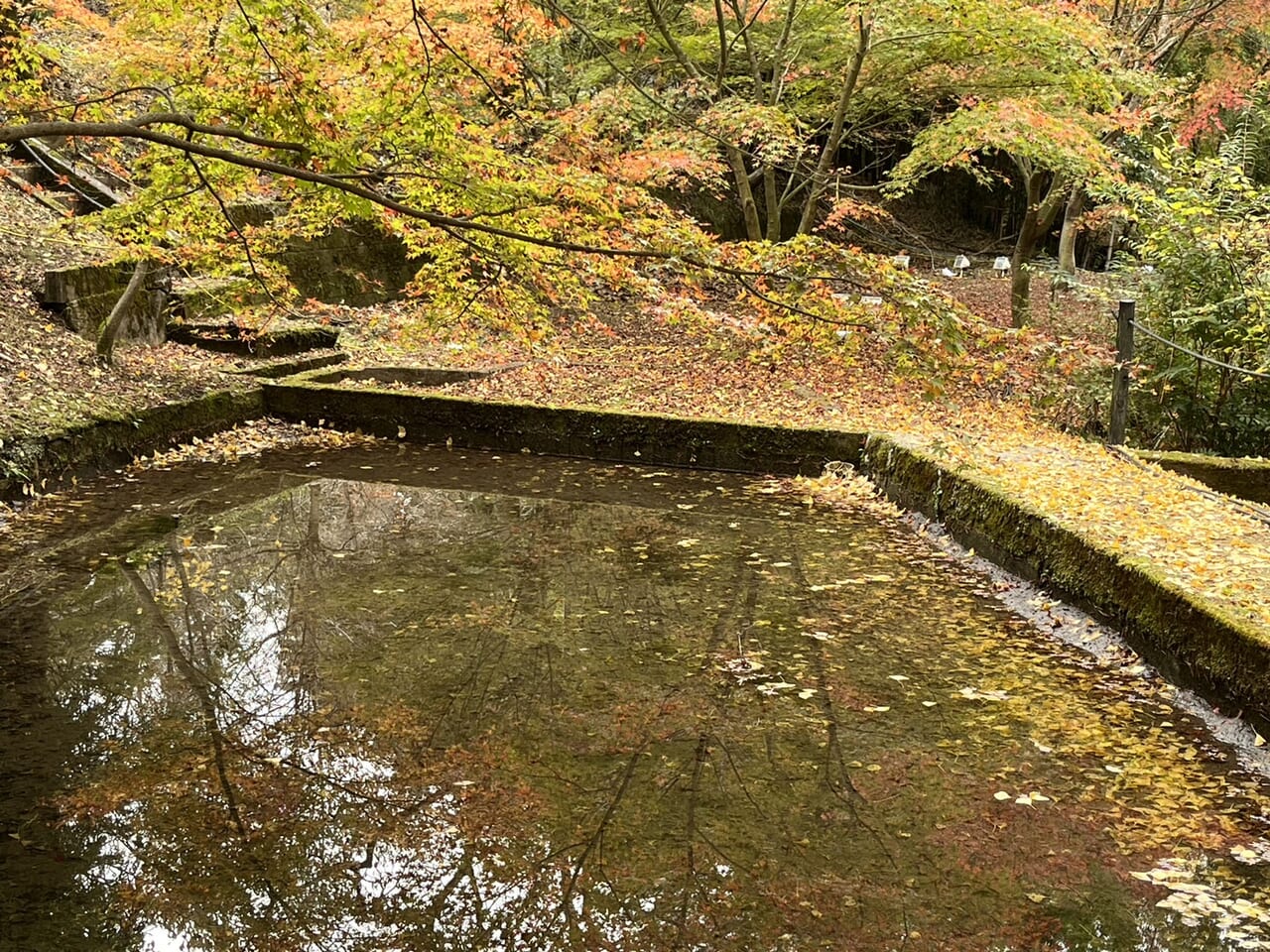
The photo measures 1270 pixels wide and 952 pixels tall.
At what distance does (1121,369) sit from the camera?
24.3 ft

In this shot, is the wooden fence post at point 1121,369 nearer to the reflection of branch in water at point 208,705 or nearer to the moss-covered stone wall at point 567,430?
the moss-covered stone wall at point 567,430

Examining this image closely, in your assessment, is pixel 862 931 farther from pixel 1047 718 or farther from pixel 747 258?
pixel 747 258

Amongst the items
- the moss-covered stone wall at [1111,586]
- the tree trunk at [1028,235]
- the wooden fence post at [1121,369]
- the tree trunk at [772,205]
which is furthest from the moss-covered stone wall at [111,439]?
the tree trunk at [1028,235]

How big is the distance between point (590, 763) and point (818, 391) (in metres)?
8.80

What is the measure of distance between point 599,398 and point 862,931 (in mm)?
8929

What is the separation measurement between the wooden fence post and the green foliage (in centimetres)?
58

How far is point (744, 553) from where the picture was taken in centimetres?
639

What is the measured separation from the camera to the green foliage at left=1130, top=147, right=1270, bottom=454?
8.05m

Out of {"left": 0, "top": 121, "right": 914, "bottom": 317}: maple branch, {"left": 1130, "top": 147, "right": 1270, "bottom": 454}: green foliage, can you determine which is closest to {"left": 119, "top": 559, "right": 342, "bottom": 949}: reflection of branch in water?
{"left": 0, "top": 121, "right": 914, "bottom": 317}: maple branch

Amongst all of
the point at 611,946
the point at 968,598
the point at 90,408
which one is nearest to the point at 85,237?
the point at 90,408

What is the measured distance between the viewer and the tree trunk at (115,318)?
9.73 m

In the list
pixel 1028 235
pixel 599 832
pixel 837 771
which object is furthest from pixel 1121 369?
pixel 1028 235

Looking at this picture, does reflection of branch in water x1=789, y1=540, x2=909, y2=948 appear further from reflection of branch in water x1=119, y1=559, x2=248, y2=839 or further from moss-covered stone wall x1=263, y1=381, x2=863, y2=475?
moss-covered stone wall x1=263, y1=381, x2=863, y2=475

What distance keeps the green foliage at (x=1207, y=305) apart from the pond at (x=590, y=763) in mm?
3738
